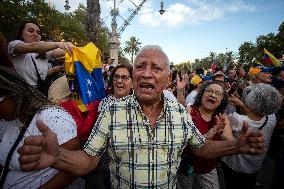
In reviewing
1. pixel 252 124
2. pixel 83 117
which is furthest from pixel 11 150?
→ pixel 252 124

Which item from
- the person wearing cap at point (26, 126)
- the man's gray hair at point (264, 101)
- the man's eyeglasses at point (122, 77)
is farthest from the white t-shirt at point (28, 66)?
the man's gray hair at point (264, 101)

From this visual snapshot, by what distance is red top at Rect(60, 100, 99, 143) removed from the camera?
3.01 m

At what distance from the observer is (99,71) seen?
12.4 feet

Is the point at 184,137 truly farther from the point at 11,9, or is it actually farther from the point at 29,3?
the point at 29,3

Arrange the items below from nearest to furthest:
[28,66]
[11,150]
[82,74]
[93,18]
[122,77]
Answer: [11,150] < [82,74] < [28,66] < [122,77] < [93,18]

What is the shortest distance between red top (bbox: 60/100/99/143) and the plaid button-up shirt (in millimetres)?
718

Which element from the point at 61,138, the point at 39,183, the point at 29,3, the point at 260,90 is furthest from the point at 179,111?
the point at 29,3

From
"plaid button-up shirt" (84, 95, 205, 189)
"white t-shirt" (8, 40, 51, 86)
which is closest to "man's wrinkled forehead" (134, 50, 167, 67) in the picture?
"plaid button-up shirt" (84, 95, 205, 189)

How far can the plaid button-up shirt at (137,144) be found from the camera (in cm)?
226

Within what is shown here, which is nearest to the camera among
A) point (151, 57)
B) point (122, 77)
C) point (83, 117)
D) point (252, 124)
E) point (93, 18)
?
point (151, 57)

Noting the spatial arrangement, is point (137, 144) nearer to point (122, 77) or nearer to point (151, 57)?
point (151, 57)

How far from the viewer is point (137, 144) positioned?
7.45 ft

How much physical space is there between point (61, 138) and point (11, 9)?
19.4 metres

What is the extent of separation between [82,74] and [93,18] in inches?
341
